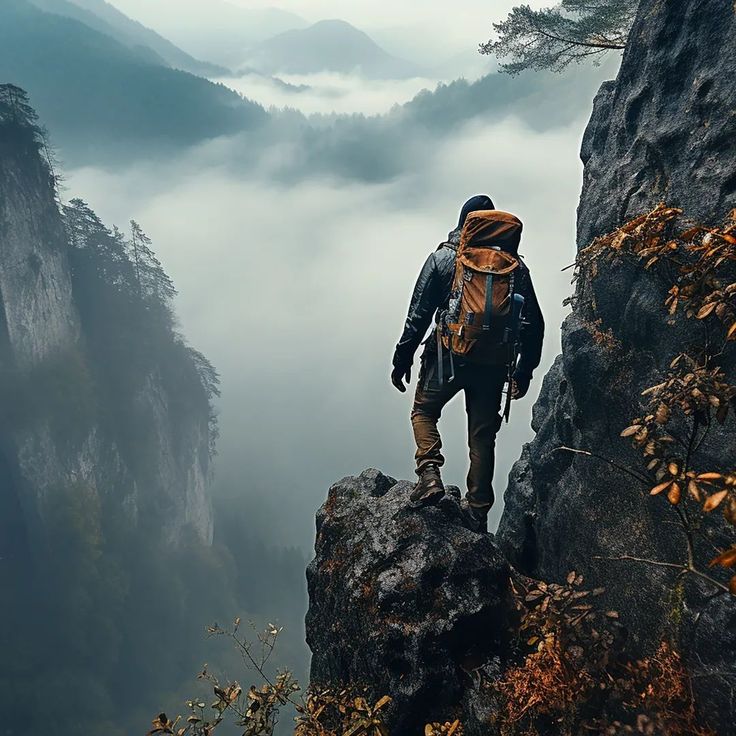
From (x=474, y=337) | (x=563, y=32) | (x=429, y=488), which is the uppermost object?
(x=563, y=32)

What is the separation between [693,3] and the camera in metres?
5.48

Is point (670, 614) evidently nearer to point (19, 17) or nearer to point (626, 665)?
point (626, 665)

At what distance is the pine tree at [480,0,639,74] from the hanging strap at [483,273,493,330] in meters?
12.8

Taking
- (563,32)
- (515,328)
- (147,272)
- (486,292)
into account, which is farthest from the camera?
(147,272)

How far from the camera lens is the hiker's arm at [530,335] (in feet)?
16.9

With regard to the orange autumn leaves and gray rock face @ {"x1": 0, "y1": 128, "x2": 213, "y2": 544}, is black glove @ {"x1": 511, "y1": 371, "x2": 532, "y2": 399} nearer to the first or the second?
the orange autumn leaves

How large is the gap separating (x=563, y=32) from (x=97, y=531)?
6037 centimetres

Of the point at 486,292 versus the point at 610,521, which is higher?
the point at 486,292

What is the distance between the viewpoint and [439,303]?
17.2 feet

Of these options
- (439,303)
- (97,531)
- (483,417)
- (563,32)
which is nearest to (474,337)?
(439,303)

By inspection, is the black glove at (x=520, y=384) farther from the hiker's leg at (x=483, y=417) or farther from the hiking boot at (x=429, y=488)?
the hiking boot at (x=429, y=488)

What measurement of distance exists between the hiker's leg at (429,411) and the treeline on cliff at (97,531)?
54393 millimetres

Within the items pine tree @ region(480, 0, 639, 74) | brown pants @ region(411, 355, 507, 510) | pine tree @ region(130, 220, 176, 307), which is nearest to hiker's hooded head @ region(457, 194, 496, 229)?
brown pants @ region(411, 355, 507, 510)

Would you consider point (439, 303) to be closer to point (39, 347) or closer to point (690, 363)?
point (690, 363)
